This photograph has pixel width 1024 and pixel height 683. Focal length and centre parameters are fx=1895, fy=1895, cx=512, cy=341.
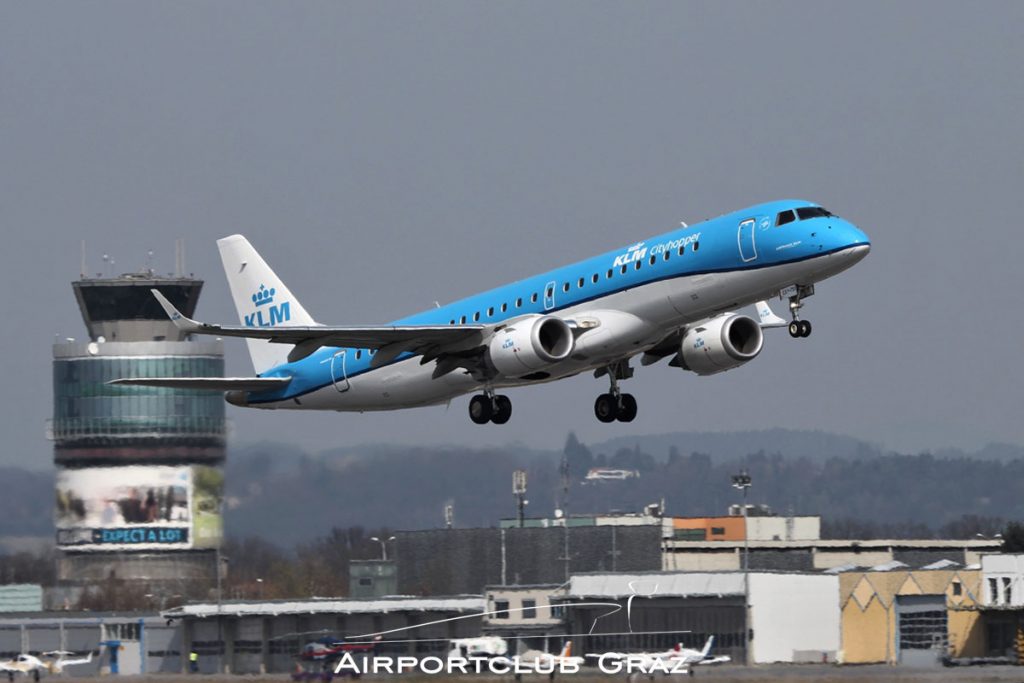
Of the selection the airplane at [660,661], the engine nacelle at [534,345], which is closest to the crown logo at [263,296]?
the engine nacelle at [534,345]

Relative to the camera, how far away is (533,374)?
165 ft

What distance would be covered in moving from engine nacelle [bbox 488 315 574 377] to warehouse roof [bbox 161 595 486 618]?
2891cm

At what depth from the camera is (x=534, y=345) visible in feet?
159

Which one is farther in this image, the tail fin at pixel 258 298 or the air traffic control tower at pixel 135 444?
the air traffic control tower at pixel 135 444

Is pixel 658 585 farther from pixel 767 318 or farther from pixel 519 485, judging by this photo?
pixel 519 485

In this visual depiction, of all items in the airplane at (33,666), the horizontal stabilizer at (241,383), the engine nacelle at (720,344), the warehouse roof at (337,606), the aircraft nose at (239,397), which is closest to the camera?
the engine nacelle at (720,344)

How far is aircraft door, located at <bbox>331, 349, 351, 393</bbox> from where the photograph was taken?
55.8 metres

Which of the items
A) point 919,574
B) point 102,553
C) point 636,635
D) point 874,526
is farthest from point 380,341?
point 102,553

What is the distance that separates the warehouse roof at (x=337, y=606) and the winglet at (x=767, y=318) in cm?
2756

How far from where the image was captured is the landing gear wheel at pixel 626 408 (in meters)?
53.2

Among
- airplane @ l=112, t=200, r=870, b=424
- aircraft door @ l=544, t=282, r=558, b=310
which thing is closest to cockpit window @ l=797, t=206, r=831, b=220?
airplane @ l=112, t=200, r=870, b=424

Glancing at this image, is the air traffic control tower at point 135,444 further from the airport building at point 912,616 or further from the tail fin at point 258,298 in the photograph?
the tail fin at point 258,298

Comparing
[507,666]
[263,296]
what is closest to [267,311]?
[263,296]

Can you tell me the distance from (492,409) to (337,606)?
29.7 meters
